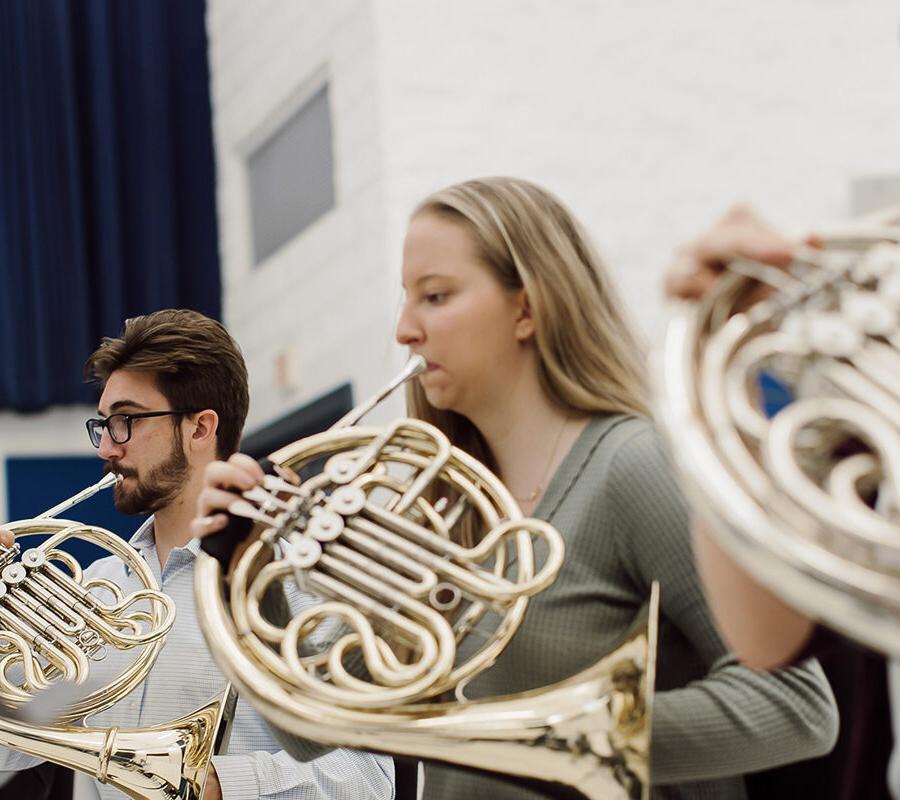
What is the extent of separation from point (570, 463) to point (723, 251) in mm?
459

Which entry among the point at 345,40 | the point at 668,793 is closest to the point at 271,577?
the point at 668,793

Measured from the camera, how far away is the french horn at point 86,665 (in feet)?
6.50

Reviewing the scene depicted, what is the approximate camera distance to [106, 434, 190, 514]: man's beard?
7.78ft

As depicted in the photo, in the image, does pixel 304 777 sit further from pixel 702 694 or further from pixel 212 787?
pixel 702 694

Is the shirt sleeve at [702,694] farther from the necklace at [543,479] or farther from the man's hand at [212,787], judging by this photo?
the man's hand at [212,787]

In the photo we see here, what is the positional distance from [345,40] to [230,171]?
3.55 ft

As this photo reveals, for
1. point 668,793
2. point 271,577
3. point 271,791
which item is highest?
point 271,577

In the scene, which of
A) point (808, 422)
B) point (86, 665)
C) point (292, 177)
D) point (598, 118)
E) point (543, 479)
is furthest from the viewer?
point (292, 177)

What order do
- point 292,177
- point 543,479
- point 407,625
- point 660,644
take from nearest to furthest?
1. point 407,625
2. point 660,644
3. point 543,479
4. point 292,177

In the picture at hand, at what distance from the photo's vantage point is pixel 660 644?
148cm

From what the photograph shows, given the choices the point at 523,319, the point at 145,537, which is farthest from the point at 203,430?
the point at 523,319

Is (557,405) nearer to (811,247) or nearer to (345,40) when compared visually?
(811,247)

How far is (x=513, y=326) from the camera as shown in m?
1.61

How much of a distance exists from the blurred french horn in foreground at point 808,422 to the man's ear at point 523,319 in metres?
0.46
